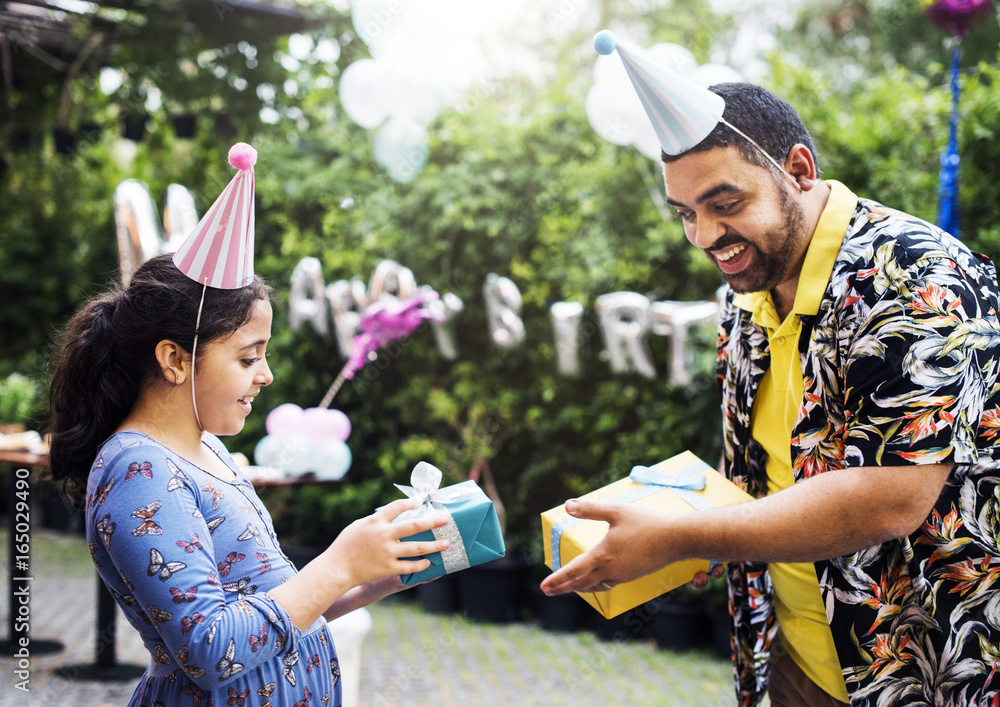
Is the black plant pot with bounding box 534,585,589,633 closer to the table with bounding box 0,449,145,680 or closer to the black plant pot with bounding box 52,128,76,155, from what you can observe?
the table with bounding box 0,449,145,680

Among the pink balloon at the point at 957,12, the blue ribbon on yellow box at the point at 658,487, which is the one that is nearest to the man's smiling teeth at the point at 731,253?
the blue ribbon on yellow box at the point at 658,487

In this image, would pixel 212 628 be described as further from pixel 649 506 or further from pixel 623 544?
pixel 649 506

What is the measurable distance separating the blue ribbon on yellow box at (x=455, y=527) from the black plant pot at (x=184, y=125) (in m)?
6.48

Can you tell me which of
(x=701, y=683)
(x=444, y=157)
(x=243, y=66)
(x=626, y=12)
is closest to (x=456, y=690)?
(x=701, y=683)

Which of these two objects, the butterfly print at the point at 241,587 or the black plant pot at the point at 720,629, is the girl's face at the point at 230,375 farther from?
the black plant pot at the point at 720,629

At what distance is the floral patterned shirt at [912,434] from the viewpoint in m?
1.26

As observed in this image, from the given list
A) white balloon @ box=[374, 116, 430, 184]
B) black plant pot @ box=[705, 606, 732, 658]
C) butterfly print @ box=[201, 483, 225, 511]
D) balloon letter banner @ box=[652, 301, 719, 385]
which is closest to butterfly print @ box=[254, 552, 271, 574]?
butterfly print @ box=[201, 483, 225, 511]

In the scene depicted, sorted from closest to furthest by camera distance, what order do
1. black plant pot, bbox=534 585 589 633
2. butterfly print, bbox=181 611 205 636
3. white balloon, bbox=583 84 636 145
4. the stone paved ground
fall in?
butterfly print, bbox=181 611 205 636 → white balloon, bbox=583 84 636 145 → the stone paved ground → black plant pot, bbox=534 585 589 633

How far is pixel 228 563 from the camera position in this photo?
4.61 feet

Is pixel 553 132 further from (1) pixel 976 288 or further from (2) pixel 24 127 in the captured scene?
(2) pixel 24 127

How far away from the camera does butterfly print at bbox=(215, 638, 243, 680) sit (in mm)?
1221

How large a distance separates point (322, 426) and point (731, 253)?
322 centimetres

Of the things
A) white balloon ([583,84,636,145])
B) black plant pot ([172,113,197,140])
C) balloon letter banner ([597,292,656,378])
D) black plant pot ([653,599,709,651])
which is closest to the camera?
white balloon ([583,84,636,145])

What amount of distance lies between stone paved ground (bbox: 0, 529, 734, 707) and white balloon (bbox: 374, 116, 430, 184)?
3263 millimetres
